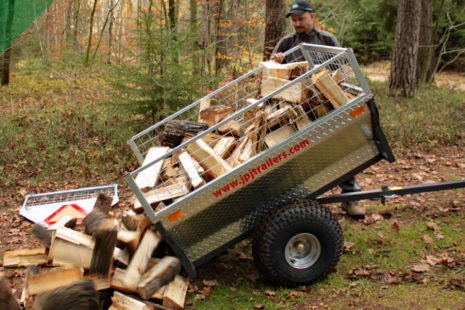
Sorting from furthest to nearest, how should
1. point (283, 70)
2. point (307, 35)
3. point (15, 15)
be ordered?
point (15, 15)
point (307, 35)
point (283, 70)

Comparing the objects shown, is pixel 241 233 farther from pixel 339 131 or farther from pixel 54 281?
pixel 54 281

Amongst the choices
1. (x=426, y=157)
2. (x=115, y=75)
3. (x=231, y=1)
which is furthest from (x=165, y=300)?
(x=231, y=1)

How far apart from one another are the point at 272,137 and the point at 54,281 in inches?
84.4

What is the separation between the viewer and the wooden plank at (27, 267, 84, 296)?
3297mm

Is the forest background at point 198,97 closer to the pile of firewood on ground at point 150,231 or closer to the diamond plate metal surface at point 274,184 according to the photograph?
the pile of firewood on ground at point 150,231

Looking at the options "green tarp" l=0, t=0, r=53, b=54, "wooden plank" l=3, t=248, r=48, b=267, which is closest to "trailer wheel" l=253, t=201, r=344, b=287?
"wooden plank" l=3, t=248, r=48, b=267

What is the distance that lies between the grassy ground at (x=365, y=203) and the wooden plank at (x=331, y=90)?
162cm

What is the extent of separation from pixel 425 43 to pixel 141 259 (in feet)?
38.5

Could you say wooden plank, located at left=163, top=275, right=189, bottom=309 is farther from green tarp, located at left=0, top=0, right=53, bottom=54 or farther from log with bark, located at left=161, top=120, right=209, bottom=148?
green tarp, located at left=0, top=0, right=53, bottom=54

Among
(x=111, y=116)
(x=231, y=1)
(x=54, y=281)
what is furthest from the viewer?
(x=231, y=1)

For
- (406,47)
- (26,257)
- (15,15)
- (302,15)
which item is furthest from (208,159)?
(406,47)

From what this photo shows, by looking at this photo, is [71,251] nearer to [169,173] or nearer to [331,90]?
[169,173]

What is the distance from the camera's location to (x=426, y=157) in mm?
7113

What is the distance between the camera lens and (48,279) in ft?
10.9
